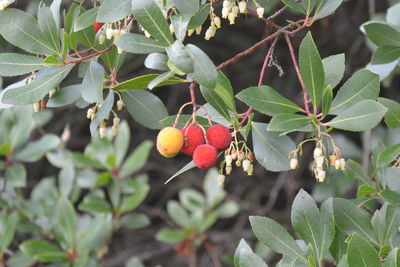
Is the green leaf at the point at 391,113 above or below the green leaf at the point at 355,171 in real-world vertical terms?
above

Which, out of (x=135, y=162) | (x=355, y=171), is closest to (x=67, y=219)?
(x=135, y=162)

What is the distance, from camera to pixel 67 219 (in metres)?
2.30

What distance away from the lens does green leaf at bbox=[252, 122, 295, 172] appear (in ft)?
4.21

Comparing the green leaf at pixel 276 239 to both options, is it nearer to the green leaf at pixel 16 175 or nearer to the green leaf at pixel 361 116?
the green leaf at pixel 361 116

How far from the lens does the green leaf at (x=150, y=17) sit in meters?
1.15

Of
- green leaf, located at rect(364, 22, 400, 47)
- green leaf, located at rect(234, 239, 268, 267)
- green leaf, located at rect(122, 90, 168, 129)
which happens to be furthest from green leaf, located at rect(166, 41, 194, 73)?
green leaf, located at rect(364, 22, 400, 47)

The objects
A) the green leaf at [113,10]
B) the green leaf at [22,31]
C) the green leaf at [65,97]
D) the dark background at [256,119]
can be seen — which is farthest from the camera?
the dark background at [256,119]

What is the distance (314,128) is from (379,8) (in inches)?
86.8

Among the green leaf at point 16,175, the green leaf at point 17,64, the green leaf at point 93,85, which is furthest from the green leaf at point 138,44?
the green leaf at point 16,175

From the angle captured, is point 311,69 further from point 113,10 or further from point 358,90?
point 113,10

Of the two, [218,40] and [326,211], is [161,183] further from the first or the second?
[326,211]

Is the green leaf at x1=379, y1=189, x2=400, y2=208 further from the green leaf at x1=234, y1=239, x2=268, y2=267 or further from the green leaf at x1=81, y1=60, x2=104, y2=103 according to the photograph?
the green leaf at x1=81, y1=60, x2=104, y2=103

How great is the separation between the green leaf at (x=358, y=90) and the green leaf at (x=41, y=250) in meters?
1.29

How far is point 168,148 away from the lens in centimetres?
116
